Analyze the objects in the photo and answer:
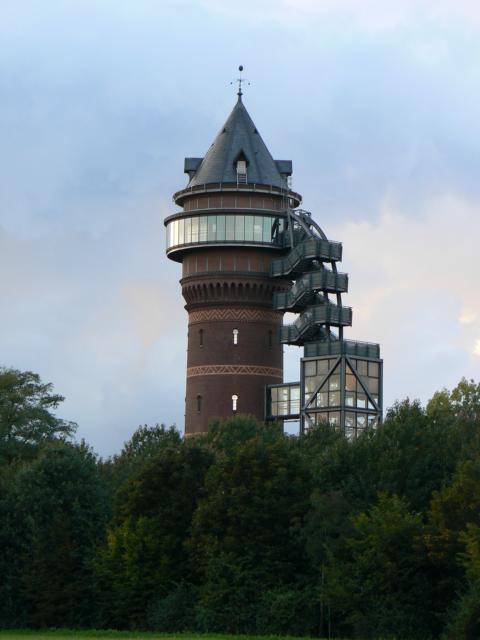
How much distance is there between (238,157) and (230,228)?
22.5 ft

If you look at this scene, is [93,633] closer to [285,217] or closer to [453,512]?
[453,512]

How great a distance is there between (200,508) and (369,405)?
40.8 meters

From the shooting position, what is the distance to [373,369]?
120m

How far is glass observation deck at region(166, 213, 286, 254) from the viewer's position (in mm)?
123875

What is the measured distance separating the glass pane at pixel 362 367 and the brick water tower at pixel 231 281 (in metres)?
7.96

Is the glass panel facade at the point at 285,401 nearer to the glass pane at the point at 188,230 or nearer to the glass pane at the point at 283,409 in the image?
the glass pane at the point at 283,409

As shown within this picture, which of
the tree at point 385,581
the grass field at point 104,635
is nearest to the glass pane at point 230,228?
the grass field at point 104,635

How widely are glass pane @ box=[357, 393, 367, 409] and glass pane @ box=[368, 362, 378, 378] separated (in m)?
1.84

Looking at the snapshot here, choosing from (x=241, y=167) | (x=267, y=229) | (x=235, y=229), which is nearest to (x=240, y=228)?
(x=235, y=229)

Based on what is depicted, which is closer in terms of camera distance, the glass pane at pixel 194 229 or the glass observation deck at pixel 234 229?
the glass observation deck at pixel 234 229

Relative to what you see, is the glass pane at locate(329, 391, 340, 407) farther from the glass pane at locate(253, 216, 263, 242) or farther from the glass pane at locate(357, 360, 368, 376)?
the glass pane at locate(253, 216, 263, 242)

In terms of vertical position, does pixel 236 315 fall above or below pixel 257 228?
below

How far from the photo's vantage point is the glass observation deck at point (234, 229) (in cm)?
12388

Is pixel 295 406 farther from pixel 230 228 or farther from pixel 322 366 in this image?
pixel 230 228
